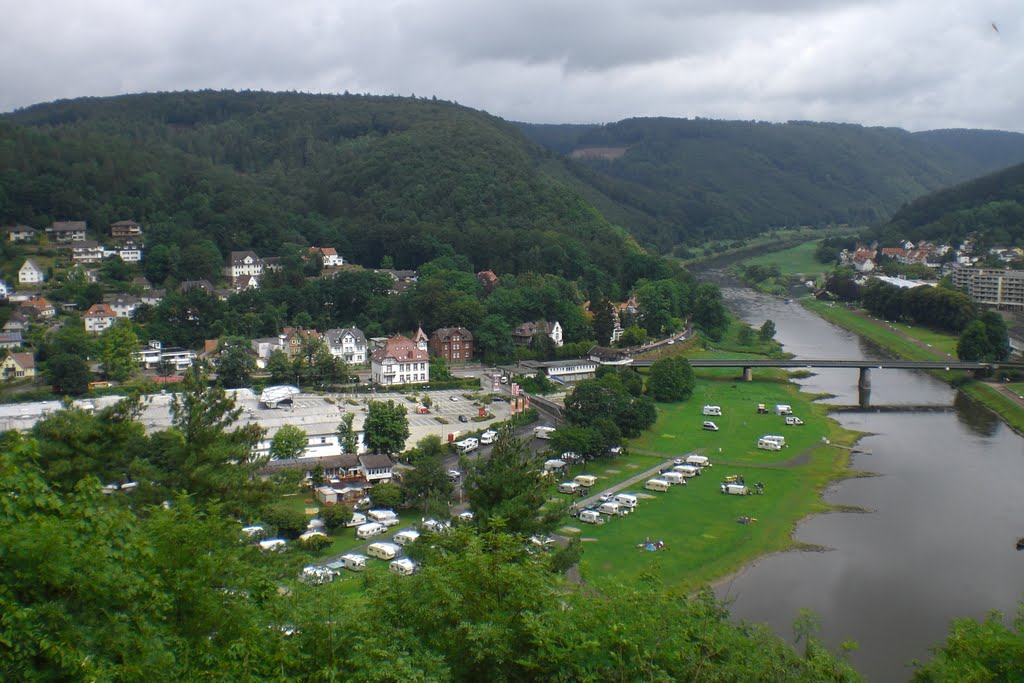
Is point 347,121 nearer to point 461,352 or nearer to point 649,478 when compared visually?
point 461,352

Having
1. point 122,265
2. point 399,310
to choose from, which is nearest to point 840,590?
point 399,310

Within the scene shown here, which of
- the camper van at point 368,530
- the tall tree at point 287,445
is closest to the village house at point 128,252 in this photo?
the tall tree at point 287,445

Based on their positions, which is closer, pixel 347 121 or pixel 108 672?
pixel 108 672

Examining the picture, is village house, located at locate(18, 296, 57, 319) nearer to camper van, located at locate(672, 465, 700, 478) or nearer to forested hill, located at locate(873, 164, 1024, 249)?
camper van, located at locate(672, 465, 700, 478)

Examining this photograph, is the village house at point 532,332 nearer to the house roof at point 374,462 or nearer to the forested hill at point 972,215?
the house roof at point 374,462

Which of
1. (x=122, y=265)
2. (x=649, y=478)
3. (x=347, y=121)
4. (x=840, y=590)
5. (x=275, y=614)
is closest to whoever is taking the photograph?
(x=275, y=614)

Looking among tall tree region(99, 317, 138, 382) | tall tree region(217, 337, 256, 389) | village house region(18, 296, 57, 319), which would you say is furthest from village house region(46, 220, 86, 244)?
tall tree region(217, 337, 256, 389)
